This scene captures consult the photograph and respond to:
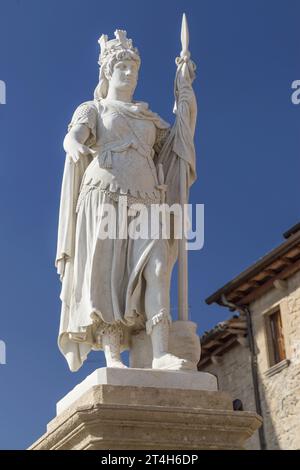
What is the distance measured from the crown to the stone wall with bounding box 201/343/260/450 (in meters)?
15.9

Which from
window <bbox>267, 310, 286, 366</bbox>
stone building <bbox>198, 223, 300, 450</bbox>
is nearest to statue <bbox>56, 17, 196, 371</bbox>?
stone building <bbox>198, 223, 300, 450</bbox>

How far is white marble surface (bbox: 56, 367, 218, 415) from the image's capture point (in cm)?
615

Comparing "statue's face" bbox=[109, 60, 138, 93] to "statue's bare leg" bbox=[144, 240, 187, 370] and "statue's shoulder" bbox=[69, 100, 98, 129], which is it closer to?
"statue's shoulder" bbox=[69, 100, 98, 129]

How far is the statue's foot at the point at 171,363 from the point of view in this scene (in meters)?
6.41

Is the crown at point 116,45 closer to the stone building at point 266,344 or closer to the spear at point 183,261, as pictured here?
the spear at point 183,261

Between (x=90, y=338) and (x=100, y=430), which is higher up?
(x=90, y=338)

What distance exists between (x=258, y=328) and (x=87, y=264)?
16.7 meters

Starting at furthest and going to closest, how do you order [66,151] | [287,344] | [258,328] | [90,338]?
[258,328] < [287,344] < [66,151] < [90,338]

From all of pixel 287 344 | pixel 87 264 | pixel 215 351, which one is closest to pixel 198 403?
pixel 87 264

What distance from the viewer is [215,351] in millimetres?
24281

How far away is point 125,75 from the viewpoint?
24.6 feet

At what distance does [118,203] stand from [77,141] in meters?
0.63

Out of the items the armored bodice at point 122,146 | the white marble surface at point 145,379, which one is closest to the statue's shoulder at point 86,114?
the armored bodice at point 122,146
